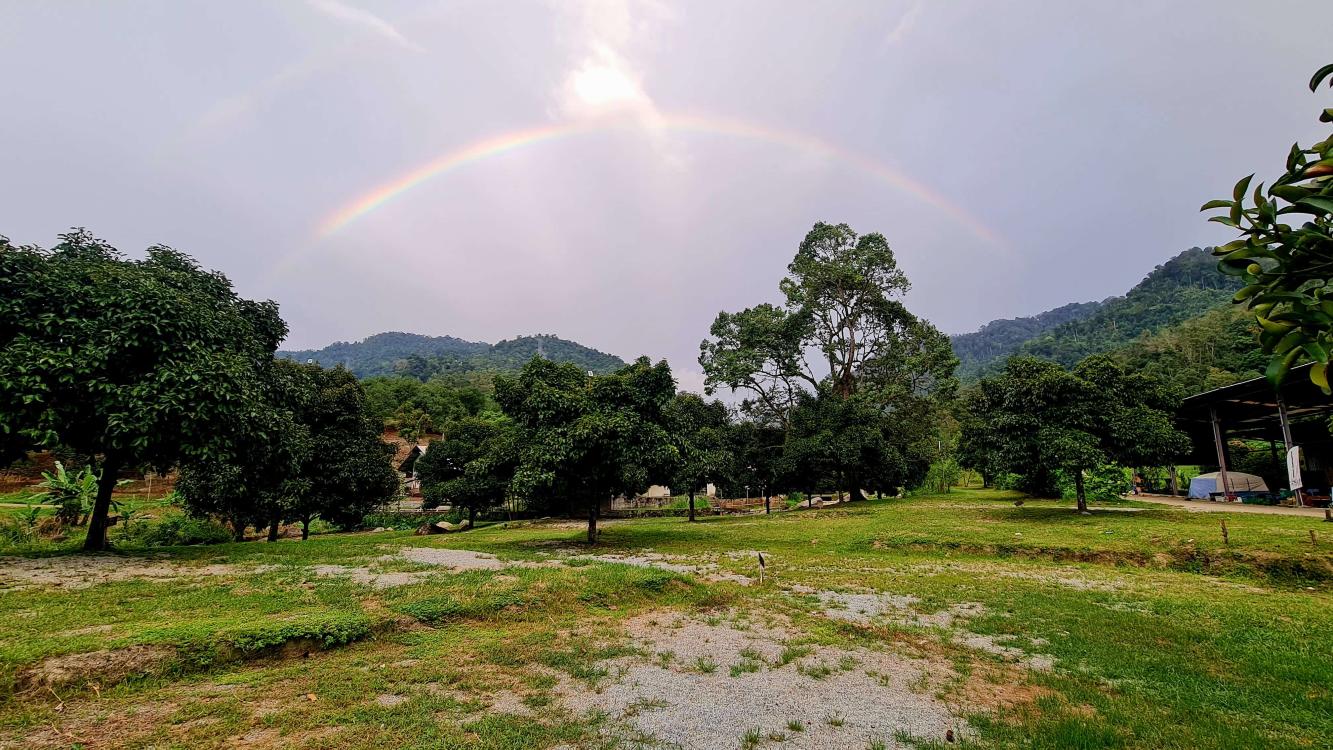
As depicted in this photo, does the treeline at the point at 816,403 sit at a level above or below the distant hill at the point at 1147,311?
below

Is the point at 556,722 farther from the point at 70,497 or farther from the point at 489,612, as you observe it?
the point at 70,497

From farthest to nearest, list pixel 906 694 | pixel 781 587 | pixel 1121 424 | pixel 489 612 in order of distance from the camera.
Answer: pixel 1121 424, pixel 781 587, pixel 489 612, pixel 906 694

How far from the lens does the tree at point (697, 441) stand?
1812cm

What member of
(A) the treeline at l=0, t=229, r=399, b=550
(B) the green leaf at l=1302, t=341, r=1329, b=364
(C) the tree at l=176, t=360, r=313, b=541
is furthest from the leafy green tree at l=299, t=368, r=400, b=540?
(B) the green leaf at l=1302, t=341, r=1329, b=364

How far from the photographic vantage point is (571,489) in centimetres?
1859

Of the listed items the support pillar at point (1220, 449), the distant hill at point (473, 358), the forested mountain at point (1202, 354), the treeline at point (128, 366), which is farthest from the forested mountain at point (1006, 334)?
the treeline at point (128, 366)

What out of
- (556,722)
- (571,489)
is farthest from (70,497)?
(556,722)

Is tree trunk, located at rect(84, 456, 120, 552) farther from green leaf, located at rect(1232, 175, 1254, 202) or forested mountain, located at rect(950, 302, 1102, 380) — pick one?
forested mountain, located at rect(950, 302, 1102, 380)

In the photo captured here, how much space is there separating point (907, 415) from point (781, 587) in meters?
26.7

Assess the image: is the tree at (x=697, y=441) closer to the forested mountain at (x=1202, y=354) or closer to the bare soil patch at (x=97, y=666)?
the bare soil patch at (x=97, y=666)

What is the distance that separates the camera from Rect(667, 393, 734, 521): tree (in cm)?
1812

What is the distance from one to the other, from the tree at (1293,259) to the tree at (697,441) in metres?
15.4

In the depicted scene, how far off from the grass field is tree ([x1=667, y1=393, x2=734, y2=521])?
5.03 meters

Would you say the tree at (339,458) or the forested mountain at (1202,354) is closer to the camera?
the tree at (339,458)
